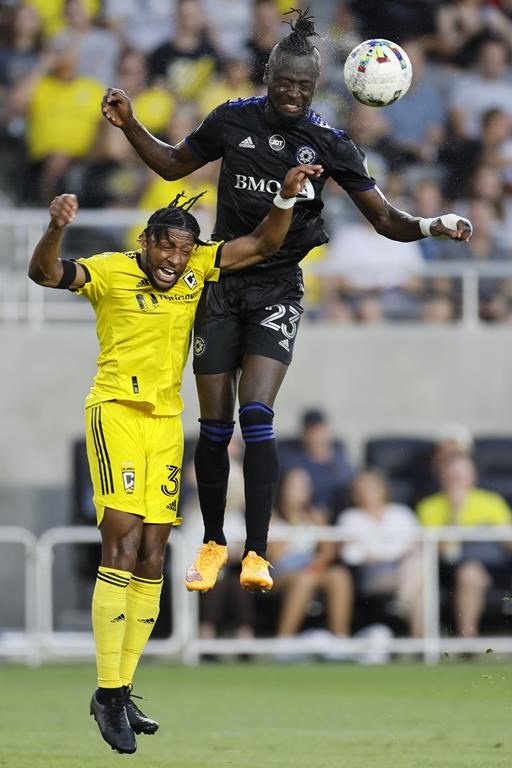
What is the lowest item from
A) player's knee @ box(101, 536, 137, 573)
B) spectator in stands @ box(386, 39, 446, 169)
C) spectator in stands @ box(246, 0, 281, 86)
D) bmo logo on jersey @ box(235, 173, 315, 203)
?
player's knee @ box(101, 536, 137, 573)

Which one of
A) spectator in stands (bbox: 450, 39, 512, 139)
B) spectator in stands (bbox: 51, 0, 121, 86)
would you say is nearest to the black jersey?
spectator in stands (bbox: 51, 0, 121, 86)

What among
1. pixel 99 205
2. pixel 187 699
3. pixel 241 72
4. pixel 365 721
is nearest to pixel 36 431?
pixel 99 205

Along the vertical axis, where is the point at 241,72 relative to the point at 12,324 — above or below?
above

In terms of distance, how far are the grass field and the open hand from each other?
2.73m

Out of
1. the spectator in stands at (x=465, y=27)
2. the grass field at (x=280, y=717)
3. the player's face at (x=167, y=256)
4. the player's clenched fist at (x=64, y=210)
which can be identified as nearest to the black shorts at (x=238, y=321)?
the player's face at (x=167, y=256)

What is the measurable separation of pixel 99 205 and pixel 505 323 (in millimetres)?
3873

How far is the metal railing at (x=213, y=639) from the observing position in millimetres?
13609

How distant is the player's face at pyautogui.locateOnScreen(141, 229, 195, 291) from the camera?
8.60m

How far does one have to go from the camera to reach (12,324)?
16141 mm

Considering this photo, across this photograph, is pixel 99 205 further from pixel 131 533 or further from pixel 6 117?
pixel 131 533

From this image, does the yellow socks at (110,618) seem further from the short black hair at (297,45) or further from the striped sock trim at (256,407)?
the short black hair at (297,45)

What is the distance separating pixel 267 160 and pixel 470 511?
20.0 feet

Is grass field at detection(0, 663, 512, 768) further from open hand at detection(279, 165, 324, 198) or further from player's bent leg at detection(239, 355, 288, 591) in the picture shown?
open hand at detection(279, 165, 324, 198)

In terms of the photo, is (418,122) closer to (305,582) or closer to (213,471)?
(305,582)
